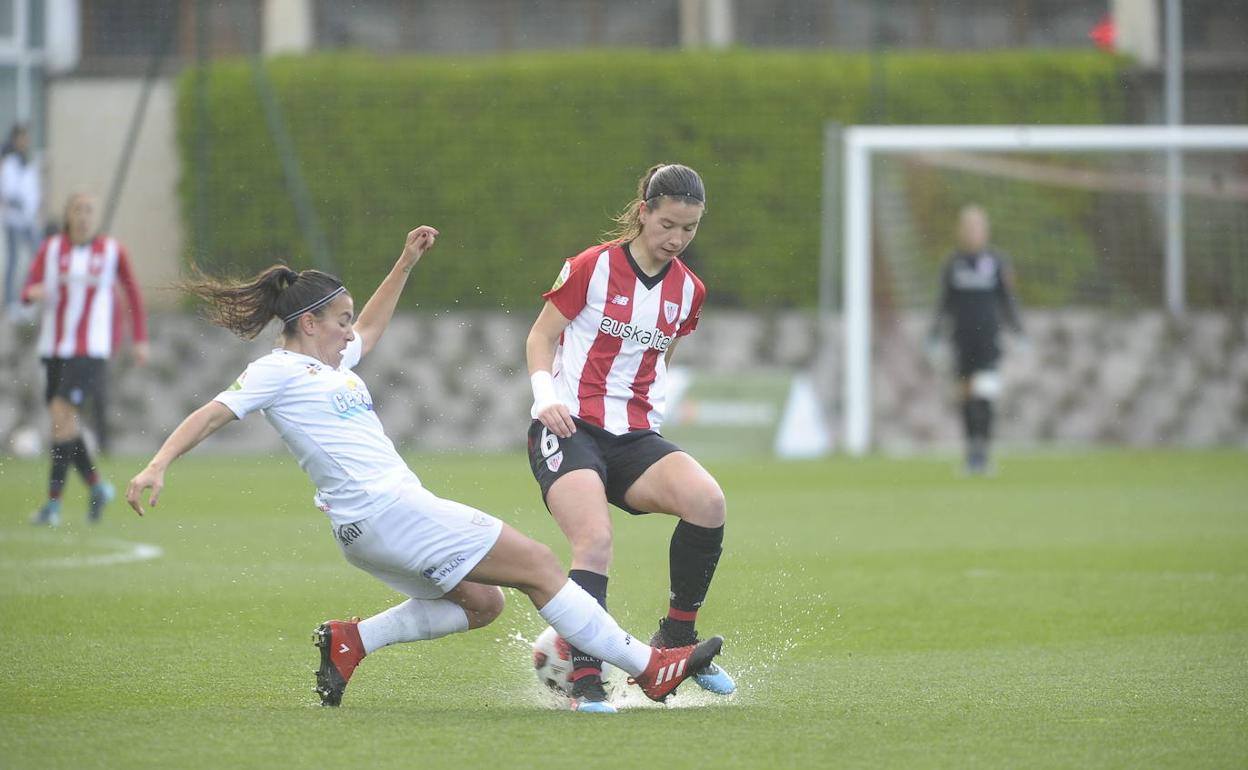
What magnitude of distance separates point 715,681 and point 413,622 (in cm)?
103

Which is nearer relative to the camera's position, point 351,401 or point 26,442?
point 351,401

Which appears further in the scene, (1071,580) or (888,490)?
(888,490)

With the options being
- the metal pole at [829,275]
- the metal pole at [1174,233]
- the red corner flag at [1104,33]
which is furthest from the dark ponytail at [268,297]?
the red corner flag at [1104,33]

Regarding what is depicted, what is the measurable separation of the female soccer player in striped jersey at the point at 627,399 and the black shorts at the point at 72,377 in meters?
6.41

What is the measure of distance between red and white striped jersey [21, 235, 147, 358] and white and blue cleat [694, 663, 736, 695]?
730 cm

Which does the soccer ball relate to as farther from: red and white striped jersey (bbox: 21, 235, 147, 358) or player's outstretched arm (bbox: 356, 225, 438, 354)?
red and white striped jersey (bbox: 21, 235, 147, 358)

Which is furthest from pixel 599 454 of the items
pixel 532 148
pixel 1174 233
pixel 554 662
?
pixel 532 148

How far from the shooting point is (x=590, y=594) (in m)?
5.85

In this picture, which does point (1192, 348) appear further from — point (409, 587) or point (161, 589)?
point (409, 587)

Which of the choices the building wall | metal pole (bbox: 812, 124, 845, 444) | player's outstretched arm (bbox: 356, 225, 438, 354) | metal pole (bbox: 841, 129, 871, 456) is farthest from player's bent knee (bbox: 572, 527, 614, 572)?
the building wall

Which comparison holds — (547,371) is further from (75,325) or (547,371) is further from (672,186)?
(75,325)

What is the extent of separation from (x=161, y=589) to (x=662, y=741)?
4.36m

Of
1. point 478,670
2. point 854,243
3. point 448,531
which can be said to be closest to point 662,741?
point 448,531

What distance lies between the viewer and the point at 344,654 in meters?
5.82
